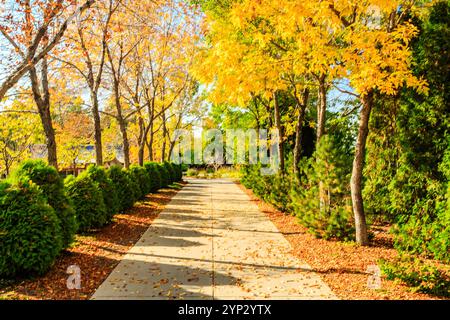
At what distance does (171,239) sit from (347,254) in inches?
160

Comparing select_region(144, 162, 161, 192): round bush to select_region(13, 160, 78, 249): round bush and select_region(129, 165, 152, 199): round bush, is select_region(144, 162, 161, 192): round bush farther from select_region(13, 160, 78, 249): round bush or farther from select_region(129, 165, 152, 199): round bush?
select_region(13, 160, 78, 249): round bush

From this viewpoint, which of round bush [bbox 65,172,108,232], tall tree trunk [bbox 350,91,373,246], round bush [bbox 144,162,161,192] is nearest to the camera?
tall tree trunk [bbox 350,91,373,246]

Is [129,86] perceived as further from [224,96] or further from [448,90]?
[448,90]

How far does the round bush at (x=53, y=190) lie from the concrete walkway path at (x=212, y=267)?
123 centimetres

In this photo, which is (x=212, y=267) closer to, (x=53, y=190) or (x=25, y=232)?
(x=25, y=232)

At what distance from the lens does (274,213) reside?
13297 mm

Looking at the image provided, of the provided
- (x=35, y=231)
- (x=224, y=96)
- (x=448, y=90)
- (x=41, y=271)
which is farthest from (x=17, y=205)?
(x=448, y=90)

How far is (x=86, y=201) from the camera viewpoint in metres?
9.04

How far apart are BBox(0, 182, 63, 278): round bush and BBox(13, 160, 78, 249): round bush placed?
942 mm

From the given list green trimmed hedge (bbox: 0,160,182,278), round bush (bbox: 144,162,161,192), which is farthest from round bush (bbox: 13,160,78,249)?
round bush (bbox: 144,162,161,192)

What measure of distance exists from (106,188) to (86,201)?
5.29 feet

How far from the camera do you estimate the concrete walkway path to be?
5227 mm

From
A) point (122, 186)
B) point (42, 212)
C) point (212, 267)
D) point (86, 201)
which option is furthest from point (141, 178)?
point (212, 267)

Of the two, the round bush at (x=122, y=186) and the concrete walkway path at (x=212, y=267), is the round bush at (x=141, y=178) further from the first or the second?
the concrete walkway path at (x=212, y=267)
